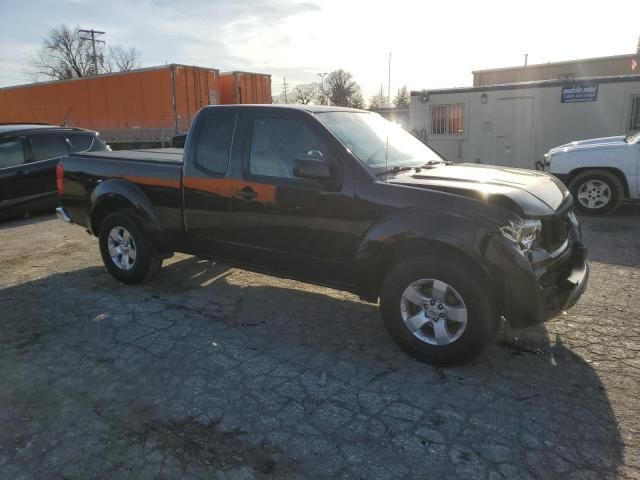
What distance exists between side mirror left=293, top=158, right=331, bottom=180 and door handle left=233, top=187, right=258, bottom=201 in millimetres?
669

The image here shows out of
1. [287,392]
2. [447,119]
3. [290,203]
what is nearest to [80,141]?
[290,203]

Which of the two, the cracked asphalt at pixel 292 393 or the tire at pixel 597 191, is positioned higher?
the tire at pixel 597 191

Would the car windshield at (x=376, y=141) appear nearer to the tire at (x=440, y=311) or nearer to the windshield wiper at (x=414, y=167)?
the windshield wiper at (x=414, y=167)

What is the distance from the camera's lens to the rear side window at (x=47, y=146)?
8.98 m

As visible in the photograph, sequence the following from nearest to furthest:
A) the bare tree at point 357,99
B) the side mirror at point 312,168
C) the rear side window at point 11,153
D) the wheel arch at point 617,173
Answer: the side mirror at point 312,168, the wheel arch at point 617,173, the rear side window at point 11,153, the bare tree at point 357,99

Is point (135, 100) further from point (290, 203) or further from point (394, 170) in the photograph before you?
point (394, 170)

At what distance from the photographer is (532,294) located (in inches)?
121

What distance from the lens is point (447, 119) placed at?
13.2m

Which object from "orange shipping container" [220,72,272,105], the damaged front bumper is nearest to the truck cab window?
the damaged front bumper

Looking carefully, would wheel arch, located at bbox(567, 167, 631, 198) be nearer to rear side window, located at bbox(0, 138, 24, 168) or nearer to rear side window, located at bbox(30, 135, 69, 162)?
rear side window, located at bbox(30, 135, 69, 162)

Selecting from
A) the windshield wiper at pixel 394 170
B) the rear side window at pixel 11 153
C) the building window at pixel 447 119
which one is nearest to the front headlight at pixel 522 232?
the windshield wiper at pixel 394 170

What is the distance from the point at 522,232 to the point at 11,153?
29.2ft

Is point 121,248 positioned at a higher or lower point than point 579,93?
lower

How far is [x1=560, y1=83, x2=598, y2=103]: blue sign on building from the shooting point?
11055 millimetres
